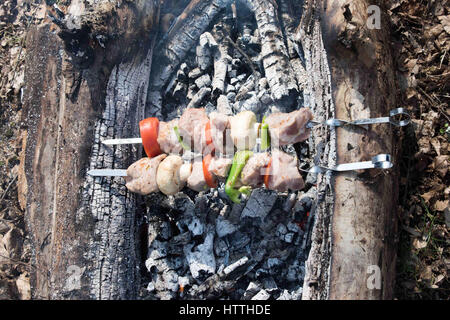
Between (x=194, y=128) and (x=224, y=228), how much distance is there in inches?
53.2

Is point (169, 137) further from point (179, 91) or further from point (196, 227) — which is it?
point (179, 91)

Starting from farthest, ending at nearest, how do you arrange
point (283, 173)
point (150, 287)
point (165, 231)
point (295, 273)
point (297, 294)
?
point (165, 231), point (150, 287), point (295, 273), point (297, 294), point (283, 173)

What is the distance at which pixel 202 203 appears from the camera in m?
3.97

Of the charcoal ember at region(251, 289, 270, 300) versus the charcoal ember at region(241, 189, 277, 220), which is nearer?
the charcoal ember at region(251, 289, 270, 300)

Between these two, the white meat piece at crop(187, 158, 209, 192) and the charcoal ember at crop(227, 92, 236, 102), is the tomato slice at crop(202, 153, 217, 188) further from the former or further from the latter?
the charcoal ember at crop(227, 92, 236, 102)

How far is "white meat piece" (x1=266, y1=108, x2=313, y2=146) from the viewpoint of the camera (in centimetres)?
283

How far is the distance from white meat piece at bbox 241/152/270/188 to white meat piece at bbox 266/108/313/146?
0.20m

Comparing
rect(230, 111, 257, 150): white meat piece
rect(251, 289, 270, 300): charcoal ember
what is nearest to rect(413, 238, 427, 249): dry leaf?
rect(251, 289, 270, 300): charcoal ember

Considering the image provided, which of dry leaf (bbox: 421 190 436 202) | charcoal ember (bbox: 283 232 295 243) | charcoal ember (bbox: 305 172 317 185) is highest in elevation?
charcoal ember (bbox: 305 172 317 185)

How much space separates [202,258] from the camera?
12.2ft

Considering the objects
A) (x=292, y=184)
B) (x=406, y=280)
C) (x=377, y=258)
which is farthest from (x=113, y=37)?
(x=406, y=280)

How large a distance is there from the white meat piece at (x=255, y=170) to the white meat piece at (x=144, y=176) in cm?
96

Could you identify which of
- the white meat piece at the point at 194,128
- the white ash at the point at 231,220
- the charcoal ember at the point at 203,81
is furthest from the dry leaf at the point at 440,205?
the charcoal ember at the point at 203,81

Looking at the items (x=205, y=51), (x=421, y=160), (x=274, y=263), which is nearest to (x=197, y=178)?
(x=274, y=263)
